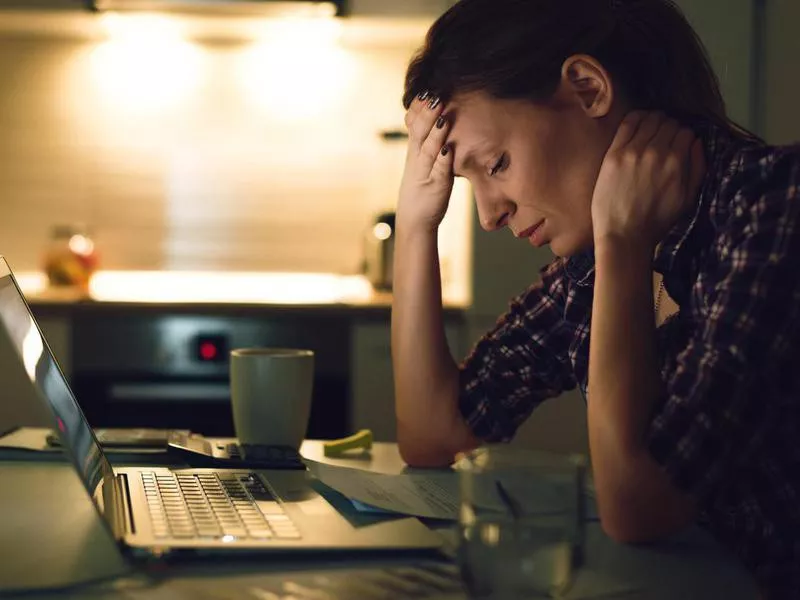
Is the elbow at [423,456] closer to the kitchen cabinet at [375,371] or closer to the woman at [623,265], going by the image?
the woman at [623,265]

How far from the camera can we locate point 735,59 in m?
2.70

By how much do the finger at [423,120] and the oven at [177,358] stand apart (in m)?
1.32

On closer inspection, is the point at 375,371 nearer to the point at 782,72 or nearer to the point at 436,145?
the point at 782,72

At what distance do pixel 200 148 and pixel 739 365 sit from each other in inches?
→ 96.7

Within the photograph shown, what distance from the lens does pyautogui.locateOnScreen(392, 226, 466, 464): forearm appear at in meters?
1.36

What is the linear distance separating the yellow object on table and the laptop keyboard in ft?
0.61

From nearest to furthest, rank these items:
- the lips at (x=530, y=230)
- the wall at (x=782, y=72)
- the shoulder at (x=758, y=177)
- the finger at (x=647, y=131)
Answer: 1. the shoulder at (x=758, y=177)
2. the finger at (x=647, y=131)
3. the lips at (x=530, y=230)
4. the wall at (x=782, y=72)

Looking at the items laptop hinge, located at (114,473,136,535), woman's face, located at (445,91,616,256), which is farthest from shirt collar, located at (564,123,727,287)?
laptop hinge, located at (114,473,136,535)

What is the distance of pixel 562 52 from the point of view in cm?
117

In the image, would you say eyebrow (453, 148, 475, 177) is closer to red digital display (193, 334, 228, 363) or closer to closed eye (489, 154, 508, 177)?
closed eye (489, 154, 508, 177)

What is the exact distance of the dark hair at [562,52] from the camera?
1.16 meters

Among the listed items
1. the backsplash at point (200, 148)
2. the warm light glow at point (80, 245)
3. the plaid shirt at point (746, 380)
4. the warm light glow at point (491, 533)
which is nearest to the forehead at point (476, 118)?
the plaid shirt at point (746, 380)

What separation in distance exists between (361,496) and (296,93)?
91.9 inches

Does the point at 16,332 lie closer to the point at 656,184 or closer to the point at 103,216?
the point at 656,184
